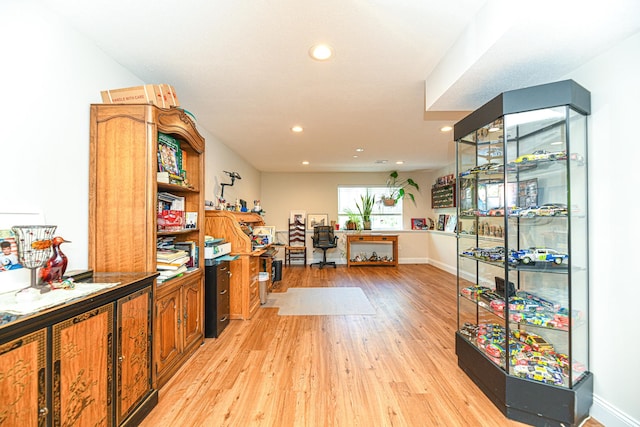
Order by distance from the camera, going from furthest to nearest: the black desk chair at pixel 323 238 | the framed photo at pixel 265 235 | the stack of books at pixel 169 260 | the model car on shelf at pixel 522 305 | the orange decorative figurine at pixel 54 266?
the black desk chair at pixel 323 238, the framed photo at pixel 265 235, the stack of books at pixel 169 260, the model car on shelf at pixel 522 305, the orange decorative figurine at pixel 54 266

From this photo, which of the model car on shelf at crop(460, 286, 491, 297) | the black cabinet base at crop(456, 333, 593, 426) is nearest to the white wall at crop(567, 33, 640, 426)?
the black cabinet base at crop(456, 333, 593, 426)

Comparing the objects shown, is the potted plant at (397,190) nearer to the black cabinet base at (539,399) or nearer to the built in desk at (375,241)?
the built in desk at (375,241)

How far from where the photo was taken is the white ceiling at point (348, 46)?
140cm

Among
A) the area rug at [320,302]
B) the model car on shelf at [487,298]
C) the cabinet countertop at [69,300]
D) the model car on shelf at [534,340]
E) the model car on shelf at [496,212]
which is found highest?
the model car on shelf at [496,212]

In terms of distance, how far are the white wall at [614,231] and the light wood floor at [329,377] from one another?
31 cm

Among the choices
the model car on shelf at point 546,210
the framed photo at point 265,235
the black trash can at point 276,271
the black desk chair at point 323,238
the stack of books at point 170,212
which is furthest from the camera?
the black desk chair at point 323,238

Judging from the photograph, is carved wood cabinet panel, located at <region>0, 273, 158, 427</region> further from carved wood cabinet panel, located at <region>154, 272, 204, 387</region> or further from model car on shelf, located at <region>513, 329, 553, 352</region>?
model car on shelf, located at <region>513, 329, 553, 352</region>

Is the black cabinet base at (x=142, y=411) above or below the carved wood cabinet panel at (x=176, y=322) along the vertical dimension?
below

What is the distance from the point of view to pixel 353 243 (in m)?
6.92

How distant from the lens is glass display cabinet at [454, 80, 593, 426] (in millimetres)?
1579

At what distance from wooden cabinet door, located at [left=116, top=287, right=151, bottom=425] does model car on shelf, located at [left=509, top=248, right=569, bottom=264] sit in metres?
2.39

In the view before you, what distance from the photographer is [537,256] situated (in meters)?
1.71

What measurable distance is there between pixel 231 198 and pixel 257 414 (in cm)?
362

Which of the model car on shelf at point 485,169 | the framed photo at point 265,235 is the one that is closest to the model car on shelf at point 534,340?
the model car on shelf at point 485,169
